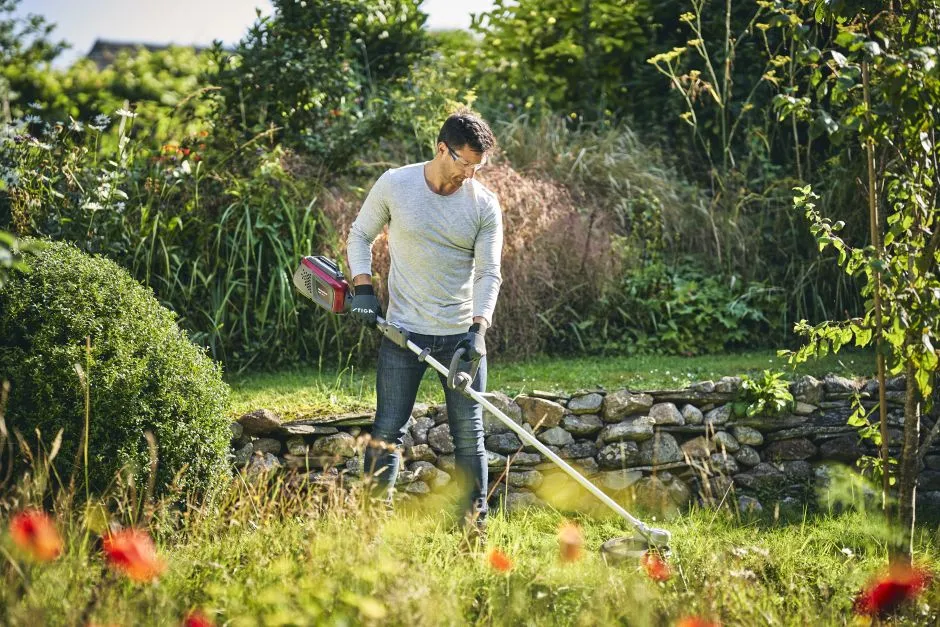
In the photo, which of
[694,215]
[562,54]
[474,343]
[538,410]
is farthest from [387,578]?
[562,54]

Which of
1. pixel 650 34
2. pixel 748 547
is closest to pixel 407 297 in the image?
pixel 748 547

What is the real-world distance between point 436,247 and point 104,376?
1.22 m

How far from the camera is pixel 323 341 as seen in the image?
505 cm

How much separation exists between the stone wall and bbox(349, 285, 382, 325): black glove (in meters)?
0.89

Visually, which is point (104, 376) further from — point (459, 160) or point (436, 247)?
point (459, 160)

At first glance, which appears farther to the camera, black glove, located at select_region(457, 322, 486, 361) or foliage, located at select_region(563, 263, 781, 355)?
foliage, located at select_region(563, 263, 781, 355)

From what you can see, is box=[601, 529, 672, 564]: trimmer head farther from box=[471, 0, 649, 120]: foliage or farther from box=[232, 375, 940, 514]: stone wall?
box=[471, 0, 649, 120]: foliage

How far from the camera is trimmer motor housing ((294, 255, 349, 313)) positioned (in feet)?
11.1

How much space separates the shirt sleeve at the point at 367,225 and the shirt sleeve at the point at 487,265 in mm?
357

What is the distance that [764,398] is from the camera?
4203mm

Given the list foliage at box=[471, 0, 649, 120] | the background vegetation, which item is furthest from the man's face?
foliage at box=[471, 0, 649, 120]

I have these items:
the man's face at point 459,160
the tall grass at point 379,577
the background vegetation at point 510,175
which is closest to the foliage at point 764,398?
the tall grass at point 379,577

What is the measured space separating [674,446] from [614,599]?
5.37 feet

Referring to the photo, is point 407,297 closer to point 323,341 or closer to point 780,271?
point 323,341
